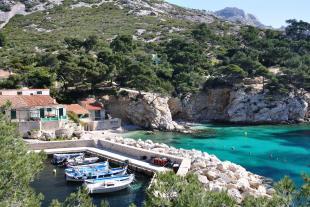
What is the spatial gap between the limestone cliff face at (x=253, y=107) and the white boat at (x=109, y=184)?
34231 millimetres

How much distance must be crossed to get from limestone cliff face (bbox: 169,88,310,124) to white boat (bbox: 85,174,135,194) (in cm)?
3423

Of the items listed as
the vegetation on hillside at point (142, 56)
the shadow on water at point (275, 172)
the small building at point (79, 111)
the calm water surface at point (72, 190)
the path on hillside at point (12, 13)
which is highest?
the path on hillside at point (12, 13)

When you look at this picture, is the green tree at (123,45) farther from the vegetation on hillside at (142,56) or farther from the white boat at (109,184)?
the white boat at (109,184)

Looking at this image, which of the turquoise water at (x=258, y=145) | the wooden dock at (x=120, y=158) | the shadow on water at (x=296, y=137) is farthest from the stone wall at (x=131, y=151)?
the shadow on water at (x=296, y=137)

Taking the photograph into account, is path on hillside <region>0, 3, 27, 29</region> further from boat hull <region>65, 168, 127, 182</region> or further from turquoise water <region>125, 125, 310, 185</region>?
boat hull <region>65, 168, 127, 182</region>

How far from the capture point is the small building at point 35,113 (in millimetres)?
46969

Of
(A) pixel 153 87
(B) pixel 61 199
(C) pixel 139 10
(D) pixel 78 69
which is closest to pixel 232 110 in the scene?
(A) pixel 153 87

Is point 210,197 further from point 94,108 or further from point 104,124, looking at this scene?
point 94,108

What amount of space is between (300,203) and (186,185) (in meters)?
3.38

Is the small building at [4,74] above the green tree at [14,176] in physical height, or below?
above

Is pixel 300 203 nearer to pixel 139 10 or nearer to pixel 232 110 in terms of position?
pixel 232 110

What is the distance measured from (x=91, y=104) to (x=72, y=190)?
28.6 m

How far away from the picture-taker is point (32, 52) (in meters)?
75.2

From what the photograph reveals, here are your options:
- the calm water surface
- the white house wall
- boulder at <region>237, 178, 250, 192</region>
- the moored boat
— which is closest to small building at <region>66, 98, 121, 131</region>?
the white house wall
